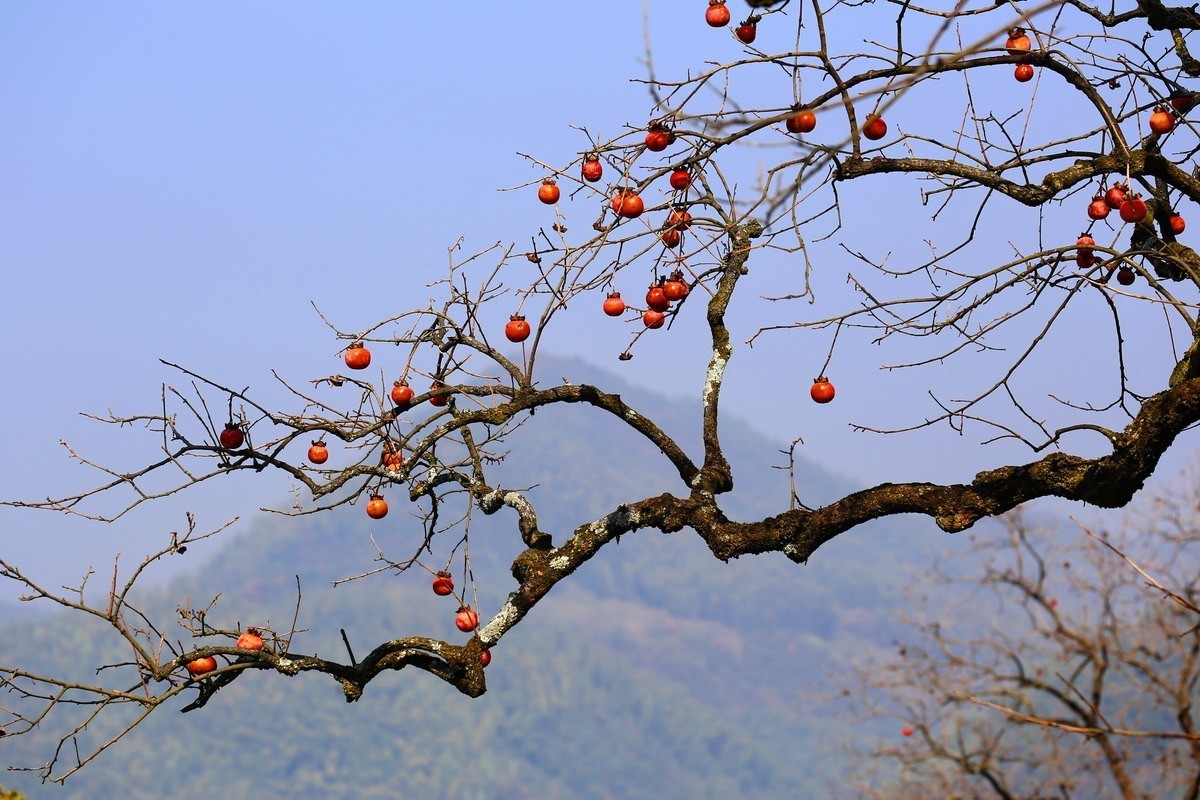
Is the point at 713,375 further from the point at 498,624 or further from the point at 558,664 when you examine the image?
the point at 558,664

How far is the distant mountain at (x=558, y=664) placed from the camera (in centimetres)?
5284

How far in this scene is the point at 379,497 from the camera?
173 inches

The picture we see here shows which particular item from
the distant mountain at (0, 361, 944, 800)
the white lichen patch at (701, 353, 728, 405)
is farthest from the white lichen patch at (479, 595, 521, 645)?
the distant mountain at (0, 361, 944, 800)

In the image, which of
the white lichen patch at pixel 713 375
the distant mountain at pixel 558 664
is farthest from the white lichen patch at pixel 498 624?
the distant mountain at pixel 558 664

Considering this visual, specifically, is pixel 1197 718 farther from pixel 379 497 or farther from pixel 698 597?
pixel 698 597

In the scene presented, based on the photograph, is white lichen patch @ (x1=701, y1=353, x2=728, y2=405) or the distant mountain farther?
the distant mountain

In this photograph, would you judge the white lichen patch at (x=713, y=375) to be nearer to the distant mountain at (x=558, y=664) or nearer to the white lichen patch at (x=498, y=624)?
the white lichen patch at (x=498, y=624)

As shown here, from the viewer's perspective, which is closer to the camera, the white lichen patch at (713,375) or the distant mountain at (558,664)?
the white lichen patch at (713,375)

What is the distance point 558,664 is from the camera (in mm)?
68562

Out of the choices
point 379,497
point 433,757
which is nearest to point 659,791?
point 433,757

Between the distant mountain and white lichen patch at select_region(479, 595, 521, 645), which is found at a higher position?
the distant mountain

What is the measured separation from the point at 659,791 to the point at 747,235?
61299 millimetres

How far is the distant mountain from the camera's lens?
52.8m

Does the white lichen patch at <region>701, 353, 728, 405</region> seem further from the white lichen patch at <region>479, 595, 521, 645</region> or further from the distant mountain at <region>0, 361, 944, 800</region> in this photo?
the distant mountain at <region>0, 361, 944, 800</region>
